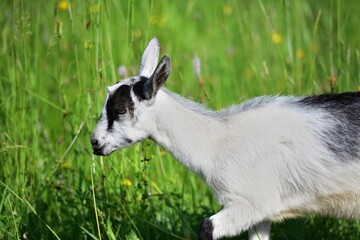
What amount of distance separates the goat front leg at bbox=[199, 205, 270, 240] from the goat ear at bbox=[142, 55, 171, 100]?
0.63 meters

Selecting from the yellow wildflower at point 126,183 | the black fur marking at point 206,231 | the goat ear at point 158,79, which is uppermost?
the goat ear at point 158,79

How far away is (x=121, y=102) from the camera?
13.3 feet

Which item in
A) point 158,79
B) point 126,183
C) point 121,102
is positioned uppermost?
point 158,79

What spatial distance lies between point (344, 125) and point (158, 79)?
0.89 meters

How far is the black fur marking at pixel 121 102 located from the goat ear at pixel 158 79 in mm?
83

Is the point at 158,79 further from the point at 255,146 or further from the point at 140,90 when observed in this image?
the point at 255,146

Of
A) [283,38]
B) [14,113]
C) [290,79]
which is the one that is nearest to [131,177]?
[14,113]

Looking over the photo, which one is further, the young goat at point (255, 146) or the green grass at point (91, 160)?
the green grass at point (91, 160)

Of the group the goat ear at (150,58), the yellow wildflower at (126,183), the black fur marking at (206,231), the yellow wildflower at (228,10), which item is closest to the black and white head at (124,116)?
the goat ear at (150,58)

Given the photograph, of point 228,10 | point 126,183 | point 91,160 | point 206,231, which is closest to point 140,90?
point 206,231

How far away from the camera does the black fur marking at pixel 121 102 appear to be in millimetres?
4059

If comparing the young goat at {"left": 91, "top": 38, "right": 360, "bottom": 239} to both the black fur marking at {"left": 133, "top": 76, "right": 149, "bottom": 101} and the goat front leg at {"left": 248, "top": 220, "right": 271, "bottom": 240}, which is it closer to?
the black fur marking at {"left": 133, "top": 76, "right": 149, "bottom": 101}

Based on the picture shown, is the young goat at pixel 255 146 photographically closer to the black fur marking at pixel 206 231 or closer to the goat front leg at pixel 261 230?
the black fur marking at pixel 206 231

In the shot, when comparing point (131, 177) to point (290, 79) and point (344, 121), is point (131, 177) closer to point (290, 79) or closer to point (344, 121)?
point (290, 79)
